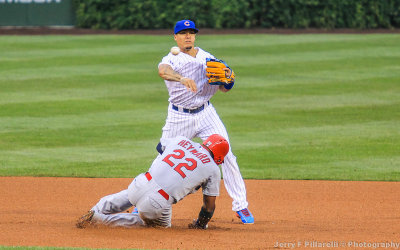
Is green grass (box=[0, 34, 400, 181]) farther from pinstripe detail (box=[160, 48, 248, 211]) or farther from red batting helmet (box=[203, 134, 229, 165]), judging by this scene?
red batting helmet (box=[203, 134, 229, 165])

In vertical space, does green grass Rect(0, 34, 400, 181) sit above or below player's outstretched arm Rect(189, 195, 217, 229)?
below

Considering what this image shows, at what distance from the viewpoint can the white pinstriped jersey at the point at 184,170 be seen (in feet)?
20.7

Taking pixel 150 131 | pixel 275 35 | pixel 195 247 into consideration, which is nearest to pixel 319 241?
pixel 195 247

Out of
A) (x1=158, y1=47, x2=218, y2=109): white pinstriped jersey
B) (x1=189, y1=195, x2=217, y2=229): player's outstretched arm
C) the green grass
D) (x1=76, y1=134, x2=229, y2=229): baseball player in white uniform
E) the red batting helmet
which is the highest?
(x1=158, y1=47, x2=218, y2=109): white pinstriped jersey

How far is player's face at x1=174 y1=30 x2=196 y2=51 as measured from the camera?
7.18m

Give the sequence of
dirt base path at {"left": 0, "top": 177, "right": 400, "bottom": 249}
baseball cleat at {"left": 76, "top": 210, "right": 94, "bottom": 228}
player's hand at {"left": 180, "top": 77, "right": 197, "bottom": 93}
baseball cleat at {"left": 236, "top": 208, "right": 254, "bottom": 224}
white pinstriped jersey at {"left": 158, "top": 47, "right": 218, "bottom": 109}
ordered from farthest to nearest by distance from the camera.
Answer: white pinstriped jersey at {"left": 158, "top": 47, "right": 218, "bottom": 109}
baseball cleat at {"left": 236, "top": 208, "right": 254, "bottom": 224}
player's hand at {"left": 180, "top": 77, "right": 197, "bottom": 93}
baseball cleat at {"left": 76, "top": 210, "right": 94, "bottom": 228}
dirt base path at {"left": 0, "top": 177, "right": 400, "bottom": 249}

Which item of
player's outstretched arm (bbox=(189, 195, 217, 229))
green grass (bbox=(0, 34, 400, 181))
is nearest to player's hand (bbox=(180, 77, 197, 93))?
player's outstretched arm (bbox=(189, 195, 217, 229))

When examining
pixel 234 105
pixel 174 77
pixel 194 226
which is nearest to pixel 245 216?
pixel 194 226

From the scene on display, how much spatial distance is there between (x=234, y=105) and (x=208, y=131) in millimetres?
6882

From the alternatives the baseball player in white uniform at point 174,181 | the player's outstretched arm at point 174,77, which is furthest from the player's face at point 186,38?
the baseball player in white uniform at point 174,181

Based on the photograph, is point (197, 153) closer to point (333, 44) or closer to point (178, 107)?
point (178, 107)

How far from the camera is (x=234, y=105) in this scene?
14.0 m

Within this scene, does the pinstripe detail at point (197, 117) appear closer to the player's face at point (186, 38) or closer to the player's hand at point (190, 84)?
the player's face at point (186, 38)

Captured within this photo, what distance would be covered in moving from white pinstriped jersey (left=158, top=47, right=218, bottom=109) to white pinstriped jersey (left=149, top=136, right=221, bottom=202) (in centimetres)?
88
